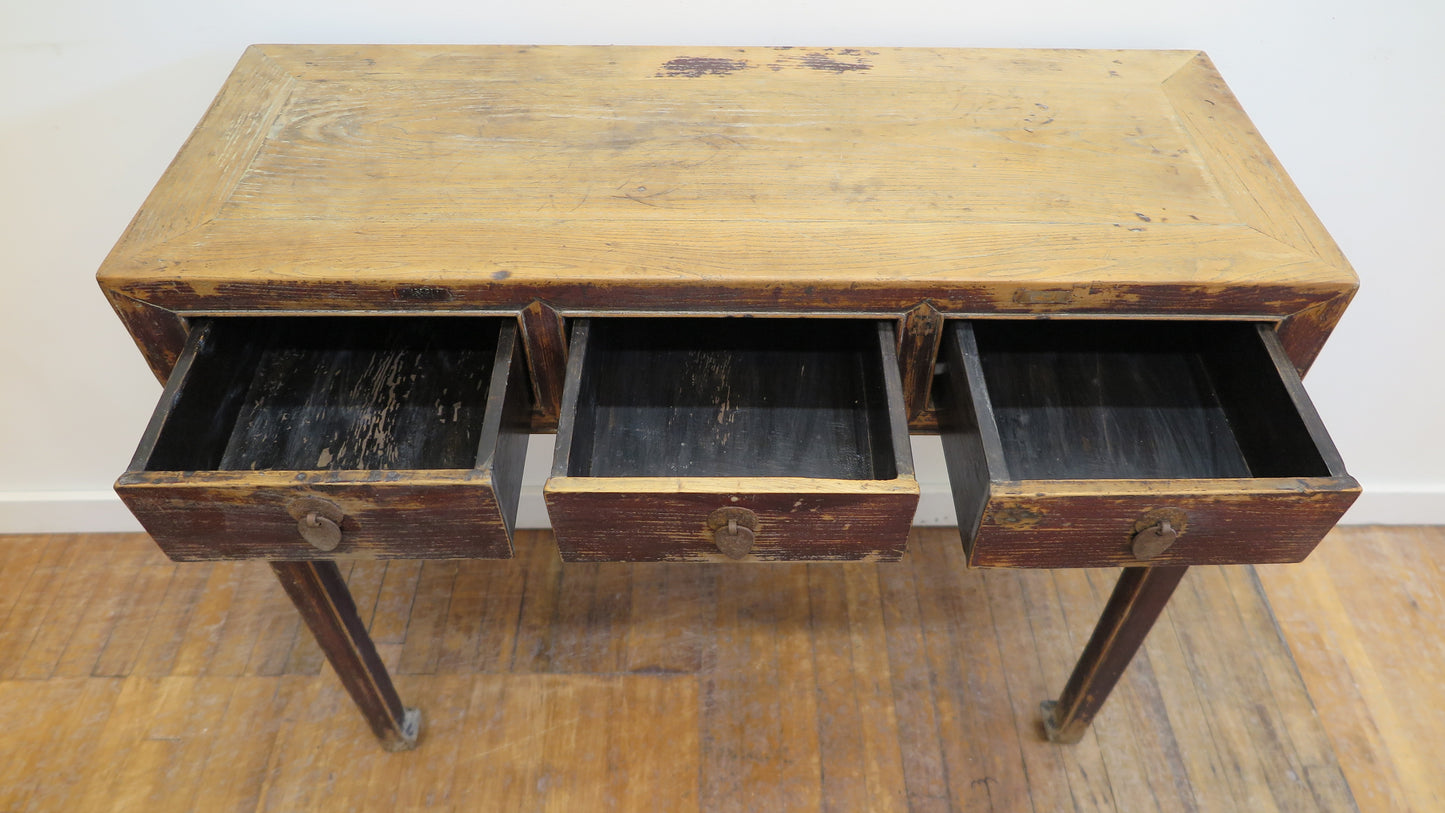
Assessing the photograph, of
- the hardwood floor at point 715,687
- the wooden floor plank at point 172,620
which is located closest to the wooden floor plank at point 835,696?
the hardwood floor at point 715,687

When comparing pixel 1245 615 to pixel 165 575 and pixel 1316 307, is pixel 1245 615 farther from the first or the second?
pixel 165 575

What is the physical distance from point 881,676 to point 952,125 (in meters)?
0.88

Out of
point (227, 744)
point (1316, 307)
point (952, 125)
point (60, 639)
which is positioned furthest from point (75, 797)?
point (1316, 307)

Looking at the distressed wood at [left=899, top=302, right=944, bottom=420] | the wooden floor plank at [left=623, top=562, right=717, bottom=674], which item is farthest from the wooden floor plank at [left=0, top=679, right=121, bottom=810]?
the distressed wood at [left=899, top=302, right=944, bottom=420]

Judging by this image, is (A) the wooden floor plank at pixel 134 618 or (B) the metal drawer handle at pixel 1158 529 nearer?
(B) the metal drawer handle at pixel 1158 529

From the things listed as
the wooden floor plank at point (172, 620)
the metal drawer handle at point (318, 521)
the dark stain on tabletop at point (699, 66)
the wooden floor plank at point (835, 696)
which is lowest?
the wooden floor plank at point (172, 620)

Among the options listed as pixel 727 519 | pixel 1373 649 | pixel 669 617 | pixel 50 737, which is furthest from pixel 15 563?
pixel 1373 649

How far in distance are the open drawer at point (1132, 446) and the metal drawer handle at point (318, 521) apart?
2.01 feet

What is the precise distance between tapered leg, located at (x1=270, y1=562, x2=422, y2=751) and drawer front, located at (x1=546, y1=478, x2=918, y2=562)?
0.39 metres

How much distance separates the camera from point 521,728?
4.74 feet

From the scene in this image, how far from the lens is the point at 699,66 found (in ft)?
3.95

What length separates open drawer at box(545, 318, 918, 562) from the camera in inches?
33.5

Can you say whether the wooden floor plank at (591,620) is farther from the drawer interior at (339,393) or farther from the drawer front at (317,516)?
the drawer front at (317,516)

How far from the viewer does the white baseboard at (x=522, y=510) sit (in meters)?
1.72
